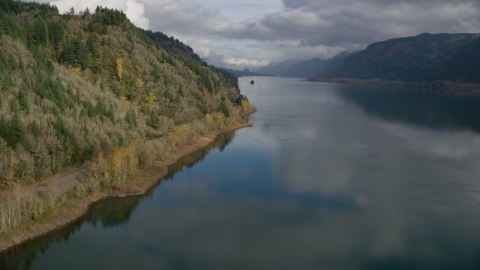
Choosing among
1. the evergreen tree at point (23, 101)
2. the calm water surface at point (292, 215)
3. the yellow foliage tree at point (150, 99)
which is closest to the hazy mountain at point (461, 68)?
the calm water surface at point (292, 215)

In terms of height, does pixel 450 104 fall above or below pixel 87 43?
below

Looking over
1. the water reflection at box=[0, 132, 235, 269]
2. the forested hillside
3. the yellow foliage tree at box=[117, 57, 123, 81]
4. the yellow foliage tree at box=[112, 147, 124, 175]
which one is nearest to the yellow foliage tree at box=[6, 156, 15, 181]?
the forested hillside

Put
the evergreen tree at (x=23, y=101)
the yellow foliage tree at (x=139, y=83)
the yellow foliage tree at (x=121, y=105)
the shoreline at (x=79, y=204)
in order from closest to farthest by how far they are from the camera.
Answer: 1. the shoreline at (x=79, y=204)
2. the evergreen tree at (x=23, y=101)
3. the yellow foliage tree at (x=121, y=105)
4. the yellow foliage tree at (x=139, y=83)

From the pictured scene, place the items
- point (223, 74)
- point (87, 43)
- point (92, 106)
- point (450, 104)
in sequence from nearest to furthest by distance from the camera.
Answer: point (92, 106)
point (87, 43)
point (450, 104)
point (223, 74)

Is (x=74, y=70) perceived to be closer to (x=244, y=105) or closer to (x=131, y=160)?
(x=131, y=160)

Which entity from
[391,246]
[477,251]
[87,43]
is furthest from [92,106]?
[477,251]

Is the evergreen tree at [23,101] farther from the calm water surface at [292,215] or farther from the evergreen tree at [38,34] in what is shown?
the evergreen tree at [38,34]

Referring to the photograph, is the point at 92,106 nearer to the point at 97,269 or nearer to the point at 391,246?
the point at 97,269

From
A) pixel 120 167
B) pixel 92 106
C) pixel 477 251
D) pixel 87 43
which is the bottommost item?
pixel 477 251
